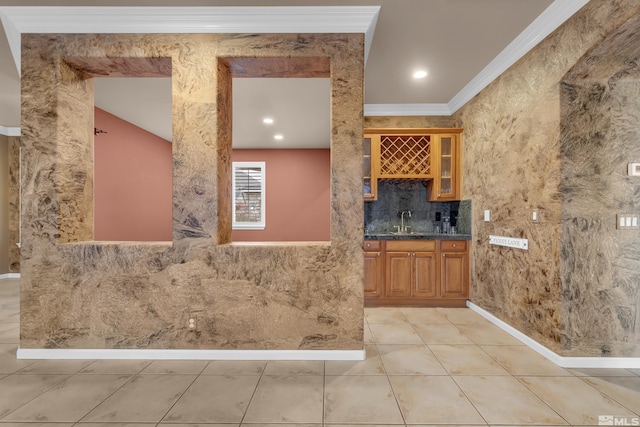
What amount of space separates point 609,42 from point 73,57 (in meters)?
4.11

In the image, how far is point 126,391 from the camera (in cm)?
201

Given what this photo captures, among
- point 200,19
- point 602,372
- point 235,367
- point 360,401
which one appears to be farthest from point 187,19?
point 602,372

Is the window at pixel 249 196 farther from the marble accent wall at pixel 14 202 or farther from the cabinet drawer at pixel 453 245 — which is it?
the cabinet drawer at pixel 453 245

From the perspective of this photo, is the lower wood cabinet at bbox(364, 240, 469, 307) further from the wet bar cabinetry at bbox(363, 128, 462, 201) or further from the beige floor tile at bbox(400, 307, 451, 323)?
the wet bar cabinetry at bbox(363, 128, 462, 201)

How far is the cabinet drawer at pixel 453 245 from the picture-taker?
3889mm

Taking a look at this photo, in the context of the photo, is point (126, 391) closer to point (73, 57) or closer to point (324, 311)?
point (324, 311)

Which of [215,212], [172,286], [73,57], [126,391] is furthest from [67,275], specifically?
[73,57]

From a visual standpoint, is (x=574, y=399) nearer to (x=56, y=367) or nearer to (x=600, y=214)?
(x=600, y=214)

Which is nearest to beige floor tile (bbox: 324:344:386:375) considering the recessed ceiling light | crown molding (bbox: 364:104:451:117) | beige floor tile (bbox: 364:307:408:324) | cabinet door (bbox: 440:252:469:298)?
beige floor tile (bbox: 364:307:408:324)

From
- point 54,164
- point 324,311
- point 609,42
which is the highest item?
point 609,42

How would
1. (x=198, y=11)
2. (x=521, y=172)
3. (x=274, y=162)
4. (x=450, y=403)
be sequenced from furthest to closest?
(x=274, y=162)
(x=521, y=172)
(x=198, y=11)
(x=450, y=403)

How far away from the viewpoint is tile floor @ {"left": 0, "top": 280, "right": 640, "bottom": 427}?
1.75 metres

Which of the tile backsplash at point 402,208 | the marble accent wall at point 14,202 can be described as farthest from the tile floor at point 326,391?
the marble accent wall at point 14,202

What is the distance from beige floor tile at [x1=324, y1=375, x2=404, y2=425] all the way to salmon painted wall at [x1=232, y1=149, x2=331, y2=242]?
4695mm
